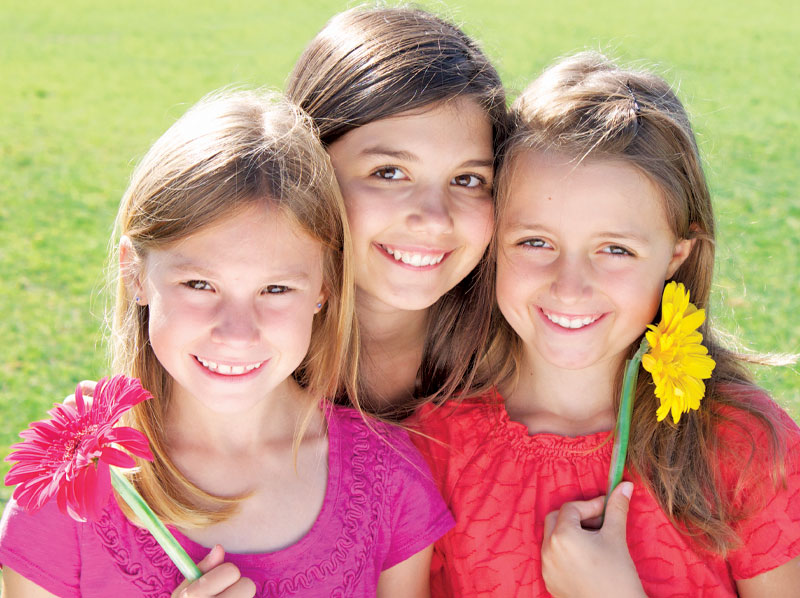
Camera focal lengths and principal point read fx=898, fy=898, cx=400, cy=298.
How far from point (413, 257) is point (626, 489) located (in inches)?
35.6

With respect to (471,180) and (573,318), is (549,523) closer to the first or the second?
(573,318)

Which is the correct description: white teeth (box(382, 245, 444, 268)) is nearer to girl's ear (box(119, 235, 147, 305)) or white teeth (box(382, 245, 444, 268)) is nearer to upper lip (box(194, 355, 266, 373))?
upper lip (box(194, 355, 266, 373))

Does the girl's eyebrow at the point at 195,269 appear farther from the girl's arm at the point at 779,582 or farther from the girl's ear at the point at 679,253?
the girl's arm at the point at 779,582

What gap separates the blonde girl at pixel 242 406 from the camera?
7.16ft

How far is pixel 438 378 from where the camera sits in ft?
9.81

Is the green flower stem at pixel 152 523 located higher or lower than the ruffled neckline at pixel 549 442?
higher

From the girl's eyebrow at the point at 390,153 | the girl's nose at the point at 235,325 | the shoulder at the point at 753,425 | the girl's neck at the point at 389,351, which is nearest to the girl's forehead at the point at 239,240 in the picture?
the girl's nose at the point at 235,325

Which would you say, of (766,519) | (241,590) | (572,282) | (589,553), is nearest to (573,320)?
(572,282)

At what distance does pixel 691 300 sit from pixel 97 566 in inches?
72.6

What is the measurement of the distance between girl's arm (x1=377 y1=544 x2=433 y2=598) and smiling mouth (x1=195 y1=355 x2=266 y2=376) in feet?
2.29

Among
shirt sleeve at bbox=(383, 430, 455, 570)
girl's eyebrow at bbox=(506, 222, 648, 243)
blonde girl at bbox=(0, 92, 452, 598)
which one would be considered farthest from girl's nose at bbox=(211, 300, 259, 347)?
girl's eyebrow at bbox=(506, 222, 648, 243)

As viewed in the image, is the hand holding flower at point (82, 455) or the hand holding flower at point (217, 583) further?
the hand holding flower at point (217, 583)

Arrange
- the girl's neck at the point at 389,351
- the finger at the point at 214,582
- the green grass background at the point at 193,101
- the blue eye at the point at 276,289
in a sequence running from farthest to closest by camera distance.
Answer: the green grass background at the point at 193,101 → the girl's neck at the point at 389,351 → the blue eye at the point at 276,289 → the finger at the point at 214,582

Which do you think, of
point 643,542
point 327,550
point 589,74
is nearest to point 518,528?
point 643,542
